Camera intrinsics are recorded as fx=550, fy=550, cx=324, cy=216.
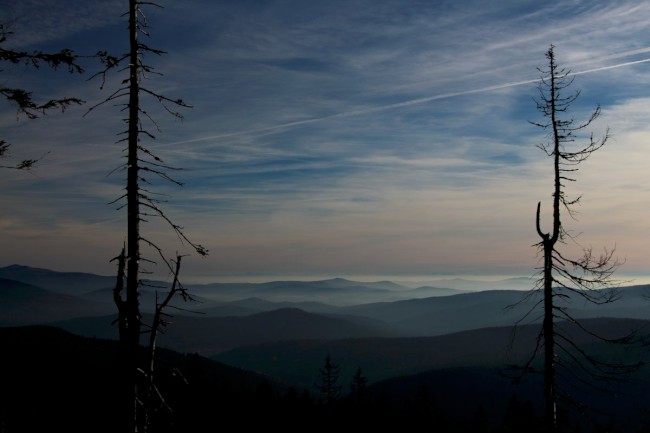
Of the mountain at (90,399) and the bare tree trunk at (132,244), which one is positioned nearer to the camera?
the bare tree trunk at (132,244)

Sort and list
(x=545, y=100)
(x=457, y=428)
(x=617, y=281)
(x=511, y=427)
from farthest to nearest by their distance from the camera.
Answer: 1. (x=457, y=428)
2. (x=511, y=427)
3. (x=545, y=100)
4. (x=617, y=281)

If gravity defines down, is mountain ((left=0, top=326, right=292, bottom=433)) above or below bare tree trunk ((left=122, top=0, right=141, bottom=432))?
below

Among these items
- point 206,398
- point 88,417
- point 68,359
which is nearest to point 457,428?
point 206,398

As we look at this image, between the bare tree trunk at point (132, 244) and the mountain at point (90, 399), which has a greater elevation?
the bare tree trunk at point (132, 244)

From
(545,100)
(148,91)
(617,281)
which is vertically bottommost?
(617,281)

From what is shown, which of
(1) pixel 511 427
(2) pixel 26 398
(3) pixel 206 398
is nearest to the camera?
(1) pixel 511 427

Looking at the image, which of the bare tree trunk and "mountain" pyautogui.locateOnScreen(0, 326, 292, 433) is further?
"mountain" pyautogui.locateOnScreen(0, 326, 292, 433)

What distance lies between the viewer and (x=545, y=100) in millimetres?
18781

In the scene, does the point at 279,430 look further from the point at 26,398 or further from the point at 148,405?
the point at 148,405

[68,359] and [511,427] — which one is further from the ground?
[511,427]

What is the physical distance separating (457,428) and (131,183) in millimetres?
99469

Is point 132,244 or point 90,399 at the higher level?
point 132,244

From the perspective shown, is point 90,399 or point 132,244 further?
point 90,399

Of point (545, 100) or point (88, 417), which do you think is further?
point (88, 417)
